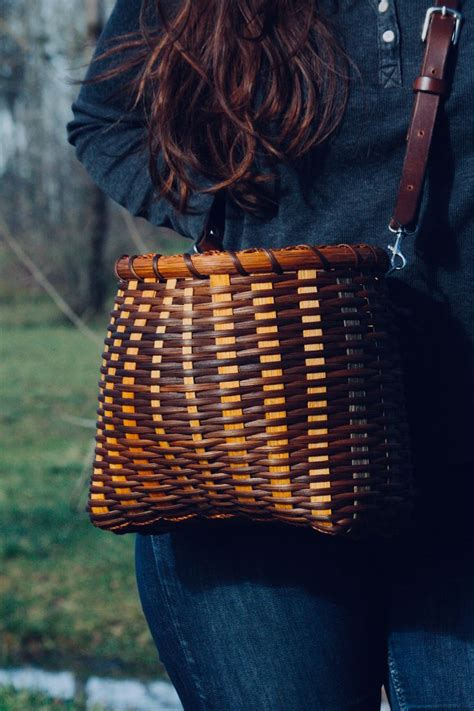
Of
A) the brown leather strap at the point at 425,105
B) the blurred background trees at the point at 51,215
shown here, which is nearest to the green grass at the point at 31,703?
the brown leather strap at the point at 425,105

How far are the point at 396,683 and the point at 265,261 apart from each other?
0.55 meters

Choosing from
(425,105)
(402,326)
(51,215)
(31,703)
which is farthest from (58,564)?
(51,215)

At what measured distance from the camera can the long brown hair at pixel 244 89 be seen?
1.25m

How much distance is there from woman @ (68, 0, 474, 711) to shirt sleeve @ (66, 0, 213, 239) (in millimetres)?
188

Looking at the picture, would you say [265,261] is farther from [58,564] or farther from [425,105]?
[58,564]

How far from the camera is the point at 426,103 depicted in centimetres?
119

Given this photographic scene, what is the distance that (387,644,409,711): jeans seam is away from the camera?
1286 mm

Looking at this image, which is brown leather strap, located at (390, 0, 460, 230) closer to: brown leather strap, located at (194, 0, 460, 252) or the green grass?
brown leather strap, located at (194, 0, 460, 252)

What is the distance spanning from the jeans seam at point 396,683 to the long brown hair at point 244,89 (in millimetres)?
562

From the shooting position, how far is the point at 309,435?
3.61ft

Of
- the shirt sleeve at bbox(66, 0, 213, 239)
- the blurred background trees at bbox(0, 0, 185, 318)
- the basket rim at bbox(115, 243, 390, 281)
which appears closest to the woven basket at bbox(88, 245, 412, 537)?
the basket rim at bbox(115, 243, 390, 281)

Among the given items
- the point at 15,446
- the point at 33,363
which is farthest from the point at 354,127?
the point at 33,363

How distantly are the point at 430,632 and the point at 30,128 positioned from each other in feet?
55.8

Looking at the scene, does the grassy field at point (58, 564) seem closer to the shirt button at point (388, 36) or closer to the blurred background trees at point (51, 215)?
the shirt button at point (388, 36)
